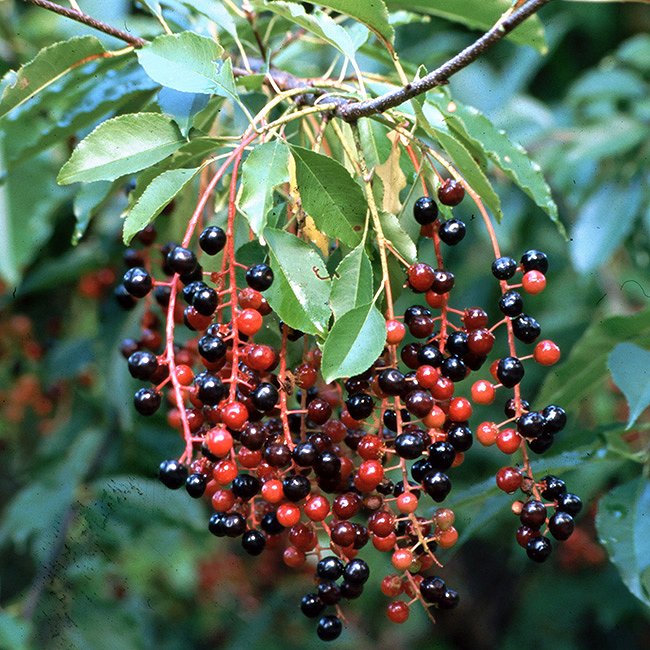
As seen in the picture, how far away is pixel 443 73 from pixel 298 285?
0.91 ft

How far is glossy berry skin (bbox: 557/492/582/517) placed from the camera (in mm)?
985

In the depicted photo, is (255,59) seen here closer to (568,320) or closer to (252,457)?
(252,457)

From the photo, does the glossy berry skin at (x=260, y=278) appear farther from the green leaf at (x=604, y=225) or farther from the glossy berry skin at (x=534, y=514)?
the green leaf at (x=604, y=225)

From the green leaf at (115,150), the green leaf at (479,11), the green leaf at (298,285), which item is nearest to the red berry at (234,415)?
the green leaf at (298,285)

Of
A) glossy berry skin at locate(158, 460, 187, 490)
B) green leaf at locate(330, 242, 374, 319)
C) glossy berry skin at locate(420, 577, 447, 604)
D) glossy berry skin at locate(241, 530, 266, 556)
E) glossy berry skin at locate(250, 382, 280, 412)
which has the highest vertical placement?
green leaf at locate(330, 242, 374, 319)

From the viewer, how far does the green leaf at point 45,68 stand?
3.83 ft

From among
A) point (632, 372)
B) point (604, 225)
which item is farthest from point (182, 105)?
point (604, 225)

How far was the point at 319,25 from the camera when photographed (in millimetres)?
1086

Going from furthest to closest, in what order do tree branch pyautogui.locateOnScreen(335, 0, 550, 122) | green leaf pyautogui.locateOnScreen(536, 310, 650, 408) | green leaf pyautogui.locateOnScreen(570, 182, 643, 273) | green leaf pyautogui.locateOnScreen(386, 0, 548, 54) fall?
green leaf pyautogui.locateOnScreen(570, 182, 643, 273), green leaf pyautogui.locateOnScreen(536, 310, 650, 408), green leaf pyautogui.locateOnScreen(386, 0, 548, 54), tree branch pyautogui.locateOnScreen(335, 0, 550, 122)

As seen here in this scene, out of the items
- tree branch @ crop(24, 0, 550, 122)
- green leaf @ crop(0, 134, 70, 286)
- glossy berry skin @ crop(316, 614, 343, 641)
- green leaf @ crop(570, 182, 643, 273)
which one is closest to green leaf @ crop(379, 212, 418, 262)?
tree branch @ crop(24, 0, 550, 122)

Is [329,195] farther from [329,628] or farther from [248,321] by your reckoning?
[329,628]

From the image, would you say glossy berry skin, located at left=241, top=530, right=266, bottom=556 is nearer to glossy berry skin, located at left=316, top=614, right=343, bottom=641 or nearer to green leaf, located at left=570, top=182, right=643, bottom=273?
glossy berry skin, located at left=316, top=614, right=343, bottom=641

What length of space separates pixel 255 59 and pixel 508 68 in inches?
55.0

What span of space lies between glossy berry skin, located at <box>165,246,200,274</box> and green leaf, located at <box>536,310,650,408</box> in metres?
0.74
